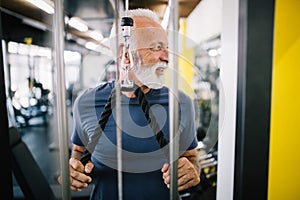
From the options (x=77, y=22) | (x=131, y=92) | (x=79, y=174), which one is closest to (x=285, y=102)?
(x=131, y=92)

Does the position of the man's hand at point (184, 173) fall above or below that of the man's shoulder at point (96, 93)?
below

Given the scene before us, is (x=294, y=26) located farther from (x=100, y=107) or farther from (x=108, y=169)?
(x=108, y=169)

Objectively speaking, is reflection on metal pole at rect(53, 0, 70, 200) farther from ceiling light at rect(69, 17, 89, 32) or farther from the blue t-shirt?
ceiling light at rect(69, 17, 89, 32)

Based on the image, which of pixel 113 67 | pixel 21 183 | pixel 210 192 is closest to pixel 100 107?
pixel 113 67

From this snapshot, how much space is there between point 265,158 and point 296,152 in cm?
19

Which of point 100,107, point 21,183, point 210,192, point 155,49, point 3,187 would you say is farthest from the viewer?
point 210,192

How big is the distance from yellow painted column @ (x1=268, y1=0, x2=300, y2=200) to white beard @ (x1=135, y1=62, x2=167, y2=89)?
46cm

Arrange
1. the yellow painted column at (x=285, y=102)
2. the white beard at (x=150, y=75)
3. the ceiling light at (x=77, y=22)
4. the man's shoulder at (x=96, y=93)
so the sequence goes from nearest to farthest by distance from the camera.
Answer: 1. the yellow painted column at (x=285, y=102)
2. the white beard at (x=150, y=75)
3. the man's shoulder at (x=96, y=93)
4. the ceiling light at (x=77, y=22)

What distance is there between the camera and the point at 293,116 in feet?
2.90

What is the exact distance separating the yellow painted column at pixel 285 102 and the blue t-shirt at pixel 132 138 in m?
0.37

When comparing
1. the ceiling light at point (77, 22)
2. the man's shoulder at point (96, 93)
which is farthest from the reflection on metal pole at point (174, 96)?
the ceiling light at point (77, 22)

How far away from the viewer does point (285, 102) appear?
87 centimetres

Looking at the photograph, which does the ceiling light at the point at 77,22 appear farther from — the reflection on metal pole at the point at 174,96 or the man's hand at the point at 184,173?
the man's hand at the point at 184,173

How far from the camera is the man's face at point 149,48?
952 mm
